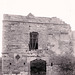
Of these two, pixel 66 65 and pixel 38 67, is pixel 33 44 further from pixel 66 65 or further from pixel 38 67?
pixel 66 65

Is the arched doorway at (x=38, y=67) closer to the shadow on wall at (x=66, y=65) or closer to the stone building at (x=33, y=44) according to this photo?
the stone building at (x=33, y=44)

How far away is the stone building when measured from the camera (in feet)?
49.0

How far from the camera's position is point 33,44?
51.2ft

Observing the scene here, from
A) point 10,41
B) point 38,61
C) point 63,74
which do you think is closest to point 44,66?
point 38,61

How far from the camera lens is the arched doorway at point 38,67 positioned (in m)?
15.4

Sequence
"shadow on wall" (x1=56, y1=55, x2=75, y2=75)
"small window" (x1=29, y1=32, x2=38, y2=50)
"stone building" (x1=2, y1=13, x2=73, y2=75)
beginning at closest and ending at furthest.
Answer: "stone building" (x1=2, y1=13, x2=73, y2=75)
"shadow on wall" (x1=56, y1=55, x2=75, y2=75)
"small window" (x1=29, y1=32, x2=38, y2=50)

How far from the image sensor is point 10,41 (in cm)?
1498

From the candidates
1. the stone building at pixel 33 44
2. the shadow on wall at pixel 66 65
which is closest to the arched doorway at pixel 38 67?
the stone building at pixel 33 44

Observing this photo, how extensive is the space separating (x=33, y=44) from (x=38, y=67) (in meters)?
1.96

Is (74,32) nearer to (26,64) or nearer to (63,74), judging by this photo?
(63,74)

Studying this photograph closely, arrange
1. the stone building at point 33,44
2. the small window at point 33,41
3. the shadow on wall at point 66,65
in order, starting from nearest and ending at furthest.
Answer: the stone building at point 33,44, the shadow on wall at point 66,65, the small window at point 33,41

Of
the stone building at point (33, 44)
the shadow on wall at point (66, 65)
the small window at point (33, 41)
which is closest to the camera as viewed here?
the stone building at point (33, 44)

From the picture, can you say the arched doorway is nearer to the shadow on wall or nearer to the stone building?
the stone building

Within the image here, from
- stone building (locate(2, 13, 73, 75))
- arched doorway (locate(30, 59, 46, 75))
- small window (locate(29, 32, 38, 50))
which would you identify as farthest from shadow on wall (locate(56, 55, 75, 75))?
small window (locate(29, 32, 38, 50))
